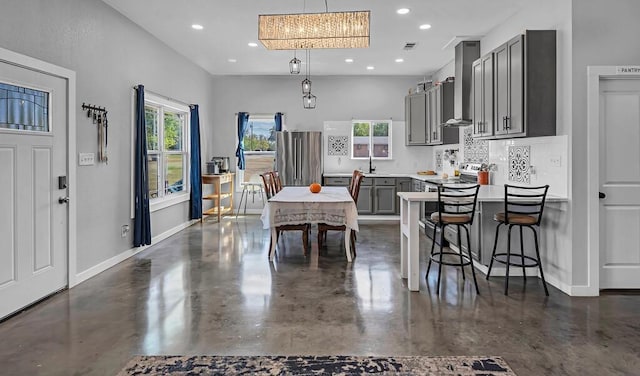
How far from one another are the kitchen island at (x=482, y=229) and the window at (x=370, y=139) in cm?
441

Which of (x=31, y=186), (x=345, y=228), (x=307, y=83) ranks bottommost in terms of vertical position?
(x=345, y=228)

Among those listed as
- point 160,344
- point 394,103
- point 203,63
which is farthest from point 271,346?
point 394,103

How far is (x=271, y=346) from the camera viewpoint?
9.48 feet

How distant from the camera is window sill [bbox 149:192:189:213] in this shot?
635cm

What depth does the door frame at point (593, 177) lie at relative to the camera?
3938mm

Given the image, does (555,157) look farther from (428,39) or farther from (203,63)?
(203,63)

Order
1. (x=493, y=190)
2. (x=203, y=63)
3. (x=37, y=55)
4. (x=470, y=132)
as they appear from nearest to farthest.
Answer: (x=37, y=55)
(x=493, y=190)
(x=470, y=132)
(x=203, y=63)

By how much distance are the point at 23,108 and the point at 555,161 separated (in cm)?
485

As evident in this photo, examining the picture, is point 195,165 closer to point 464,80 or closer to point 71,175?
point 71,175

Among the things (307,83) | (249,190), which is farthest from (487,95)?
(249,190)

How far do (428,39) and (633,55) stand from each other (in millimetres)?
2884

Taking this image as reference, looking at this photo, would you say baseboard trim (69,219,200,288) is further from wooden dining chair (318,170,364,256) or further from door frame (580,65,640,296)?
door frame (580,65,640,296)

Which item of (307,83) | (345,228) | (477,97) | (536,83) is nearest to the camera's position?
(536,83)

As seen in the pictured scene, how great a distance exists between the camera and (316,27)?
4.12 metres
